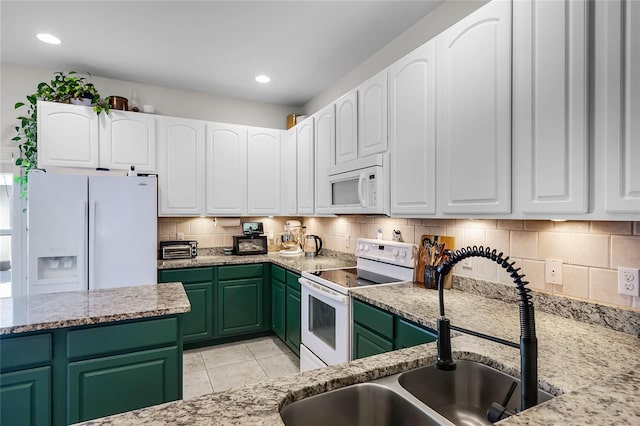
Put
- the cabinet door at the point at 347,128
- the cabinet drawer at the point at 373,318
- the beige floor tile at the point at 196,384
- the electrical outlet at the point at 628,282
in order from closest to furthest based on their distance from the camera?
the electrical outlet at the point at 628,282 → the cabinet drawer at the point at 373,318 → the beige floor tile at the point at 196,384 → the cabinet door at the point at 347,128

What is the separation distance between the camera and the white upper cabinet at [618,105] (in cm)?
109

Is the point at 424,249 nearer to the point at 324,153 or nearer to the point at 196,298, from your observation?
the point at 324,153

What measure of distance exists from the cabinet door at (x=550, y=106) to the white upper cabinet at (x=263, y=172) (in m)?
2.80

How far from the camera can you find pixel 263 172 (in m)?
3.84

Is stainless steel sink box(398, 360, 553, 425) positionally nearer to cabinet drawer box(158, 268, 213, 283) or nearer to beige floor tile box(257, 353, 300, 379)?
beige floor tile box(257, 353, 300, 379)

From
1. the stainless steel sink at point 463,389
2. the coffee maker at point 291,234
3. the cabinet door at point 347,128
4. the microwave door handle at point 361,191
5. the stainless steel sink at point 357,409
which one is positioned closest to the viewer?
the stainless steel sink at point 357,409

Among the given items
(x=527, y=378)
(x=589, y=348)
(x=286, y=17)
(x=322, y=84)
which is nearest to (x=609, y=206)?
(x=589, y=348)

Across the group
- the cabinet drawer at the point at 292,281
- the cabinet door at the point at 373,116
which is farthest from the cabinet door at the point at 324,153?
the cabinet drawer at the point at 292,281

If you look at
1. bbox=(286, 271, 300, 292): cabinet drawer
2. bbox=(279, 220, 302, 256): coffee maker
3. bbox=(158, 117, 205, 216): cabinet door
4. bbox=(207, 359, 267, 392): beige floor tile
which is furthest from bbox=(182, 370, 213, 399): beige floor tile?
bbox=(279, 220, 302, 256): coffee maker

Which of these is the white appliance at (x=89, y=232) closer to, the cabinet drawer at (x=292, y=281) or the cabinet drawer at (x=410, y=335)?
the cabinet drawer at (x=292, y=281)

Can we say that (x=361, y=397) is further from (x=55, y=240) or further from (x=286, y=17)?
(x=55, y=240)

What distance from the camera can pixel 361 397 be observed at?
921mm

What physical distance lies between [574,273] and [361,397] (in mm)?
1261

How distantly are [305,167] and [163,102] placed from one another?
1.79 m
